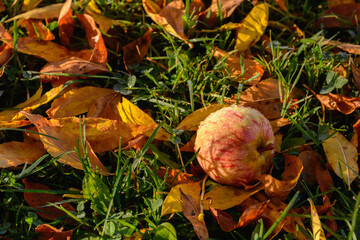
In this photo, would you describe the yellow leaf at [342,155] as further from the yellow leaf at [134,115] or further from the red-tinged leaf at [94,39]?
the red-tinged leaf at [94,39]

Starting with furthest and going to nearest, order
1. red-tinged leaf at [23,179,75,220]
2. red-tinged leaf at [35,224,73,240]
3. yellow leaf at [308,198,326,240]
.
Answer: red-tinged leaf at [23,179,75,220] < red-tinged leaf at [35,224,73,240] < yellow leaf at [308,198,326,240]

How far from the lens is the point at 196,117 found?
1.92 m

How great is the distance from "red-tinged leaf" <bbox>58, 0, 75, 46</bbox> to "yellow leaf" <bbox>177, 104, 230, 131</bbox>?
0.95m

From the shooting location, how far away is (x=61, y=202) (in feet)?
5.47

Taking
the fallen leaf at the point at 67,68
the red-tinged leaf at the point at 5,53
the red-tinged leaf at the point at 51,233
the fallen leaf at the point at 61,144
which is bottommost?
the red-tinged leaf at the point at 51,233

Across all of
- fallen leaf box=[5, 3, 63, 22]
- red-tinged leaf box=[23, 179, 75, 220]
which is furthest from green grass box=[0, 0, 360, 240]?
fallen leaf box=[5, 3, 63, 22]

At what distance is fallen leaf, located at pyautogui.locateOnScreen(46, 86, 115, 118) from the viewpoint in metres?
1.97

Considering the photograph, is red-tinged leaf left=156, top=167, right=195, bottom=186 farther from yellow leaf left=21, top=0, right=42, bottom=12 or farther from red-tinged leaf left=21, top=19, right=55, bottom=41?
yellow leaf left=21, top=0, right=42, bottom=12

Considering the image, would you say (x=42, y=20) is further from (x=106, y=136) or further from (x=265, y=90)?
(x=265, y=90)

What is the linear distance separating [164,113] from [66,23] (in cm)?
83

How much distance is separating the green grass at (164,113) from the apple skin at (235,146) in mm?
97

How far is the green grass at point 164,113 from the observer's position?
65.5 inches

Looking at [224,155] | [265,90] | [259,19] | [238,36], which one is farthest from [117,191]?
[259,19]

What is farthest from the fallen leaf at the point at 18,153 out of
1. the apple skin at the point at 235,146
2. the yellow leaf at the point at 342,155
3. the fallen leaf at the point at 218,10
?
the yellow leaf at the point at 342,155
